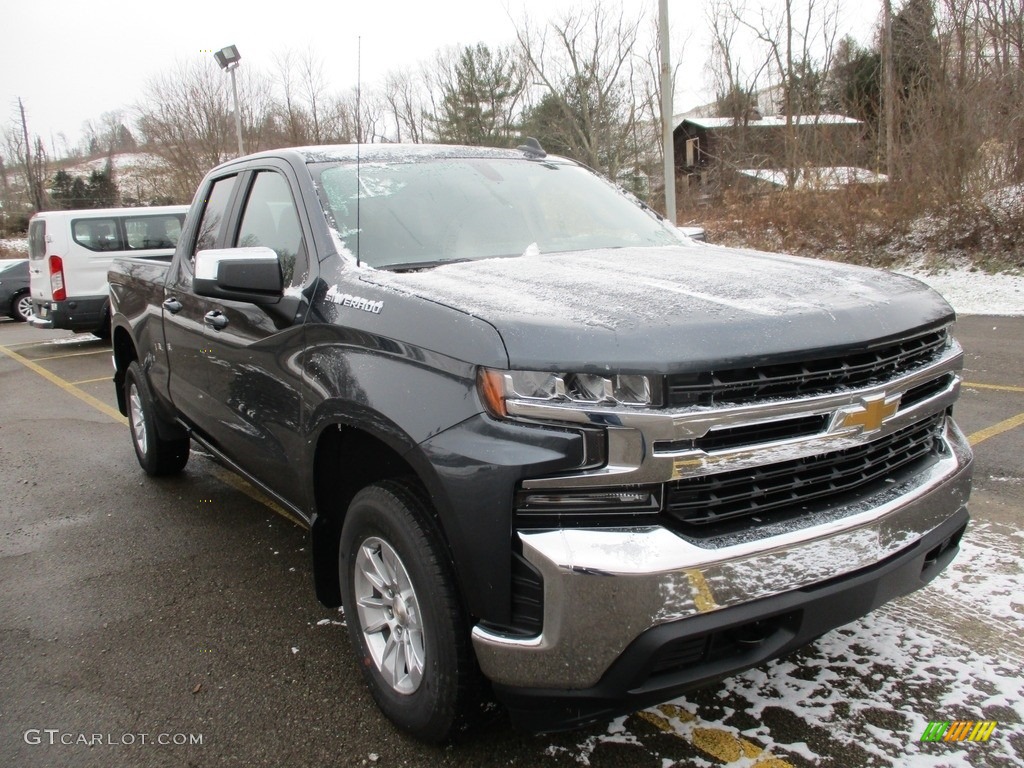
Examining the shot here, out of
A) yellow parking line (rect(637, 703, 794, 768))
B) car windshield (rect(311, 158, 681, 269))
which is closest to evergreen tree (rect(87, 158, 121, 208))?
car windshield (rect(311, 158, 681, 269))

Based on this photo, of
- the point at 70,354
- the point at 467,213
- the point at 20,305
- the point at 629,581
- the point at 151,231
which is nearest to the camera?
the point at 629,581

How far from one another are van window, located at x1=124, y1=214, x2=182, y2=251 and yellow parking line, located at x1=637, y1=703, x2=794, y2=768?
11.9 metres

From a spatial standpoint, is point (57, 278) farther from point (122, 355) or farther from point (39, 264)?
point (122, 355)

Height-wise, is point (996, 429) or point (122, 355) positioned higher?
point (122, 355)

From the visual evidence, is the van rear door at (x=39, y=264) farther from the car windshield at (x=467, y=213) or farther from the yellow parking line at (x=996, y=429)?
the yellow parking line at (x=996, y=429)

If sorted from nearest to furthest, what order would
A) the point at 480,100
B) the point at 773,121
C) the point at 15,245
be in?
1. the point at 773,121
2. the point at 480,100
3. the point at 15,245

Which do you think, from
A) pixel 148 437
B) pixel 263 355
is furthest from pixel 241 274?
pixel 148 437

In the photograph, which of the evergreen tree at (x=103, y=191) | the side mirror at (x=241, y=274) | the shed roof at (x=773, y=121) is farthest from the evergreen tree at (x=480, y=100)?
the side mirror at (x=241, y=274)

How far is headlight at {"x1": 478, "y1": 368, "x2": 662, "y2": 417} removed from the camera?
6.10 feet

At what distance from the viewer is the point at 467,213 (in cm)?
319

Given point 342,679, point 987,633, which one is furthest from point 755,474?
point 342,679

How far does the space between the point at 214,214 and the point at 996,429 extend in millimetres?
4973

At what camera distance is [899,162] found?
1470cm

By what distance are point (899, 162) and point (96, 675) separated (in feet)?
51.1
